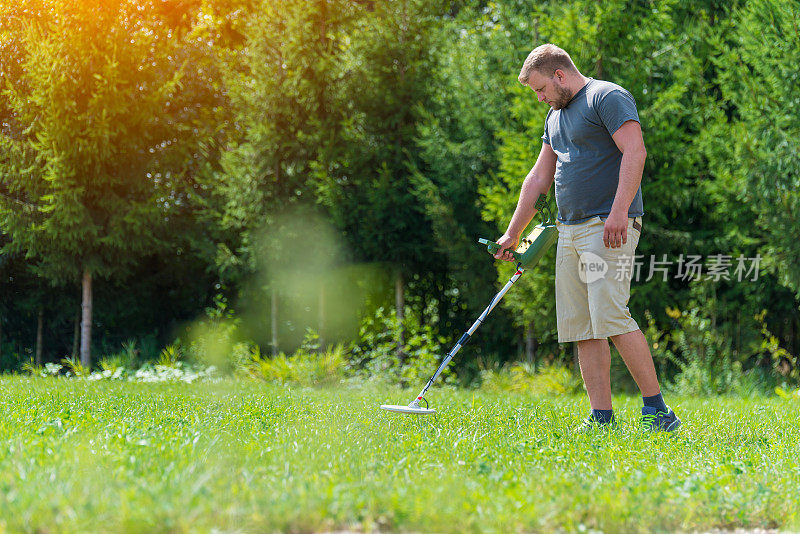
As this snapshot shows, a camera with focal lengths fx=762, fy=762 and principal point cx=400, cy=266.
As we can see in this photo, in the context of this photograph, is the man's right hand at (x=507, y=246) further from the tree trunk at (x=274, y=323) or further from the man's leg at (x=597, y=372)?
the tree trunk at (x=274, y=323)

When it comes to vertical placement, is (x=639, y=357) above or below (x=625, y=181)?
below

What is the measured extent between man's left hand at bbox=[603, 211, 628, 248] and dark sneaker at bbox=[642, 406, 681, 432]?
88 cm

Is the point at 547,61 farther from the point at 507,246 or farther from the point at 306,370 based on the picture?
the point at 306,370

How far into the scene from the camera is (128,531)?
1838mm

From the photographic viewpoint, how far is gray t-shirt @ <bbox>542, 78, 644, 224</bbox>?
3.86 metres

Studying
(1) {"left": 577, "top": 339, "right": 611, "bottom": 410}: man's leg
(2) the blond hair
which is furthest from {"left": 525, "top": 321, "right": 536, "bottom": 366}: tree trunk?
(2) the blond hair

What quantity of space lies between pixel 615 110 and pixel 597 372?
135 centimetres

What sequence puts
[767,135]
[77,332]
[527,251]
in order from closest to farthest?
[527,251]
[767,135]
[77,332]

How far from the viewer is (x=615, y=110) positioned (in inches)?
150

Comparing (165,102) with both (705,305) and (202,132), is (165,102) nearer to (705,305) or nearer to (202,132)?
(202,132)

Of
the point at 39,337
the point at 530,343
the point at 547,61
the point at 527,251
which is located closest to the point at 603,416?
the point at 527,251

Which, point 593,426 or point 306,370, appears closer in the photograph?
point 593,426

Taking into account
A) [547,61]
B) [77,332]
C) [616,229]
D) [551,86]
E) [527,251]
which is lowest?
[77,332]

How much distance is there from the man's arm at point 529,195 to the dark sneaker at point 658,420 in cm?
110
